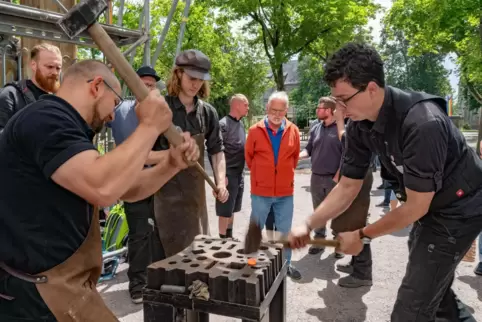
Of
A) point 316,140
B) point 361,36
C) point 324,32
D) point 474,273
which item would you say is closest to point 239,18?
point 324,32

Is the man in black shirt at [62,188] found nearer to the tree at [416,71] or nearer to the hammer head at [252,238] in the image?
the hammer head at [252,238]

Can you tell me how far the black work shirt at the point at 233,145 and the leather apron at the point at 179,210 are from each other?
2.41 metres

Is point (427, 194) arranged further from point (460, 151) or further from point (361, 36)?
point (361, 36)

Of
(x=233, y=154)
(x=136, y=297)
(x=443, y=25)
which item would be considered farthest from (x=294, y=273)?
(x=443, y=25)

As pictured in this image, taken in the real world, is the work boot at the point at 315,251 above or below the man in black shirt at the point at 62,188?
below

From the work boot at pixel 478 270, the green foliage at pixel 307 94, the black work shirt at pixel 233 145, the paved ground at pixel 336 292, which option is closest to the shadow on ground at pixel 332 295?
the paved ground at pixel 336 292

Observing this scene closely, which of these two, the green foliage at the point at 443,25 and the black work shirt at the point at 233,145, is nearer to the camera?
the black work shirt at the point at 233,145

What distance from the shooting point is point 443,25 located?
48.3 ft

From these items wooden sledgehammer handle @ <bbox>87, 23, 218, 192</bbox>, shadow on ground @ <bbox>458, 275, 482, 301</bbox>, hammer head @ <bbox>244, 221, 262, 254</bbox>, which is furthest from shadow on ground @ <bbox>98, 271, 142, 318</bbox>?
shadow on ground @ <bbox>458, 275, 482, 301</bbox>

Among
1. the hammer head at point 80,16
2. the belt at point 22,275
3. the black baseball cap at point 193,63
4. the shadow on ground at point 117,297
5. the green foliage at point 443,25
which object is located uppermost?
the green foliage at point 443,25

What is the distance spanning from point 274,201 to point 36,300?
318cm

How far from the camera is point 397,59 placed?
53188mm

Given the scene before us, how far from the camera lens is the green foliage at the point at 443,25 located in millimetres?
13566

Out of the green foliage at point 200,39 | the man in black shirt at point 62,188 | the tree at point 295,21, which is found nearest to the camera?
the man in black shirt at point 62,188
